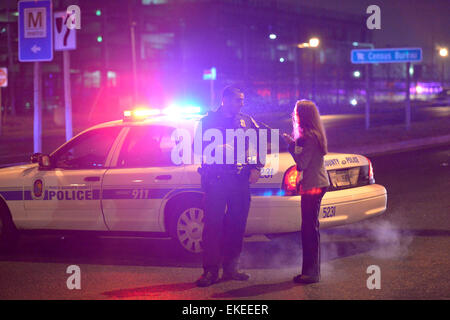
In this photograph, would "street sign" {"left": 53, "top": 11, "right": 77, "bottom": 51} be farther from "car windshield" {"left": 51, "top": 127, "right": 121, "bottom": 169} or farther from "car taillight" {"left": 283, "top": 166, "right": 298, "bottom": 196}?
"car taillight" {"left": 283, "top": 166, "right": 298, "bottom": 196}

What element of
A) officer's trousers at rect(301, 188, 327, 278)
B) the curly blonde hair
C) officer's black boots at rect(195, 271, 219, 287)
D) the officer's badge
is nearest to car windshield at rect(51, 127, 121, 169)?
the officer's badge

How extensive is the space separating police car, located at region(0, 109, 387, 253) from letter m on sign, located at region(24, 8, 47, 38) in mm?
4687

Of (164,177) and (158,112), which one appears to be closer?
(164,177)

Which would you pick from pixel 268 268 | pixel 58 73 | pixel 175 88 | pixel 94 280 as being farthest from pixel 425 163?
pixel 58 73

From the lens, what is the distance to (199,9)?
65062 mm

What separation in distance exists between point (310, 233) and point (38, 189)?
333 centimetres

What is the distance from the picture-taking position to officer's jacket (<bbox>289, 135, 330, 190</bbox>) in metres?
6.14

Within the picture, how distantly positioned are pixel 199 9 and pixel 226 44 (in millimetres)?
4220

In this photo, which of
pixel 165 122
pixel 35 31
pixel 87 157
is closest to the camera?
pixel 165 122

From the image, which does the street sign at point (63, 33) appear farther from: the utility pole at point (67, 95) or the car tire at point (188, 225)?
the car tire at point (188, 225)

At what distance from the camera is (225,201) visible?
6230mm

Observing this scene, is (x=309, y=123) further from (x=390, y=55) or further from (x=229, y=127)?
(x=390, y=55)

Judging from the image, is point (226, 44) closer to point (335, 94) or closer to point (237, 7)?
point (237, 7)

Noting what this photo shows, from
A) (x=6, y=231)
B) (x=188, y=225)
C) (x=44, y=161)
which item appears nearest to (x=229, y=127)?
(x=188, y=225)
